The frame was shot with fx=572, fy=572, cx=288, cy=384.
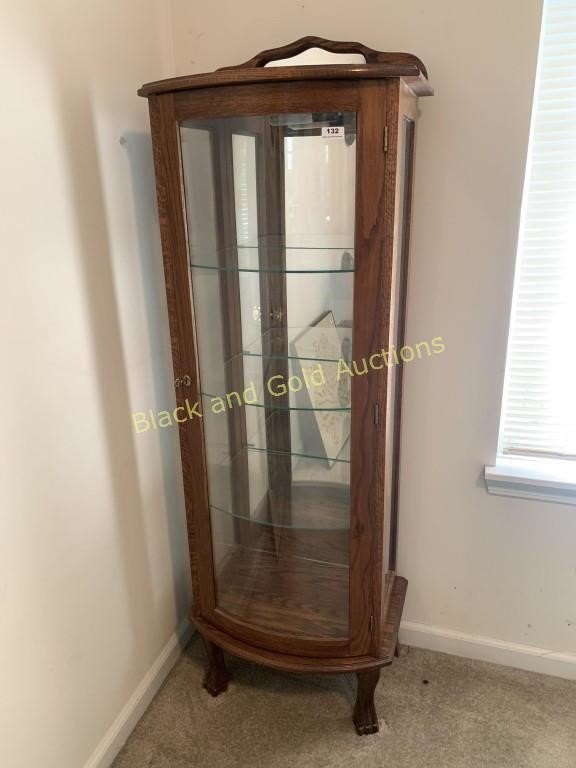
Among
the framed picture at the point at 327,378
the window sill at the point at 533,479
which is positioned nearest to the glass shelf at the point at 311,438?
the framed picture at the point at 327,378

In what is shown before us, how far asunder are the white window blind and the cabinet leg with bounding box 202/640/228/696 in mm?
1019

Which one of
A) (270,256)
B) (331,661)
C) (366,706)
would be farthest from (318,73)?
(366,706)

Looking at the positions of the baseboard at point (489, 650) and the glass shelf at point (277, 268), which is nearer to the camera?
the glass shelf at point (277, 268)

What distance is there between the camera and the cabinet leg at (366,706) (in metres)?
1.52

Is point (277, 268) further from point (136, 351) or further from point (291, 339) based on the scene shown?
point (136, 351)

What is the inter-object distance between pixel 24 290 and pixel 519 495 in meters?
1.37

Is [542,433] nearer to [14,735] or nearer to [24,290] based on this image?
[24,290]

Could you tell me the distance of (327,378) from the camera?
1424 millimetres

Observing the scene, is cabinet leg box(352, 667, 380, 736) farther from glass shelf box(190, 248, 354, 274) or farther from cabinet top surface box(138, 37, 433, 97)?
cabinet top surface box(138, 37, 433, 97)

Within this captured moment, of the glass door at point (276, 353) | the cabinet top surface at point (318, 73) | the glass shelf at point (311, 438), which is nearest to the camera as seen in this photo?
the cabinet top surface at point (318, 73)

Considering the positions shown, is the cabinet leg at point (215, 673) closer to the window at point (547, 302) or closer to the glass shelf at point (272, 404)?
the glass shelf at point (272, 404)

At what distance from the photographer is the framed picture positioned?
136 centimetres

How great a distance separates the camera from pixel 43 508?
3.99 ft

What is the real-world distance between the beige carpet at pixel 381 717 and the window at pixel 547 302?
62 cm
